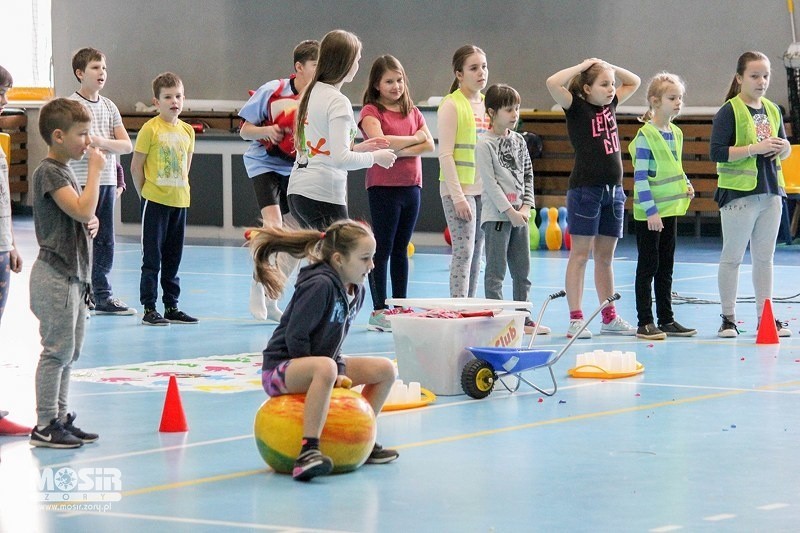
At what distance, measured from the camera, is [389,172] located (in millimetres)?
8391

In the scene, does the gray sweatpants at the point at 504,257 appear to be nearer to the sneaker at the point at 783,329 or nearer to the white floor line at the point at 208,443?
the sneaker at the point at 783,329

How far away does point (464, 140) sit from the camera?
335 inches

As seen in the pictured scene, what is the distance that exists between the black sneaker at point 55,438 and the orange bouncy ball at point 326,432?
849mm

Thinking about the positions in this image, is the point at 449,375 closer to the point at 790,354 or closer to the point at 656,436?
the point at 656,436

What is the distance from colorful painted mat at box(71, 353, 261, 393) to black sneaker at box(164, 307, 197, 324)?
173 centimetres

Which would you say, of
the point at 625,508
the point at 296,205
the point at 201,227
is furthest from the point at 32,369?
the point at 201,227

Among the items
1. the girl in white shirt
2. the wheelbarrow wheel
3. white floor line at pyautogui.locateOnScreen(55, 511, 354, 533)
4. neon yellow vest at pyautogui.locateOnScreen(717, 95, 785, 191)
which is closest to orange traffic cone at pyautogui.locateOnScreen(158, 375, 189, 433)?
white floor line at pyautogui.locateOnScreen(55, 511, 354, 533)

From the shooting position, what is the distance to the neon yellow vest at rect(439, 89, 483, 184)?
8461 mm

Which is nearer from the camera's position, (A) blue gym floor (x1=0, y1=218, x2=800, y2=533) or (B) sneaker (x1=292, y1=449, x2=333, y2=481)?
(A) blue gym floor (x1=0, y1=218, x2=800, y2=533)

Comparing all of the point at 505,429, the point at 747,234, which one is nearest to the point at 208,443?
the point at 505,429

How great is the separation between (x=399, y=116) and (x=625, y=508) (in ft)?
15.6

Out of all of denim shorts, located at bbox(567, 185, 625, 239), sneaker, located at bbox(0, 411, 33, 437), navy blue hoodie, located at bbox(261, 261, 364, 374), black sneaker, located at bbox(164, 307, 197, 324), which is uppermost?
denim shorts, located at bbox(567, 185, 625, 239)

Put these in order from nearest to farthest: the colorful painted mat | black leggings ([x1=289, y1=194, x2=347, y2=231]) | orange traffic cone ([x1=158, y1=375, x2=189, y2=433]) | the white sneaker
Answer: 1. orange traffic cone ([x1=158, y1=375, x2=189, y2=433])
2. the colorful painted mat
3. black leggings ([x1=289, y1=194, x2=347, y2=231])
4. the white sneaker

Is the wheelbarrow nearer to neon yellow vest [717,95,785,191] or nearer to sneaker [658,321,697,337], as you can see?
sneaker [658,321,697,337]
